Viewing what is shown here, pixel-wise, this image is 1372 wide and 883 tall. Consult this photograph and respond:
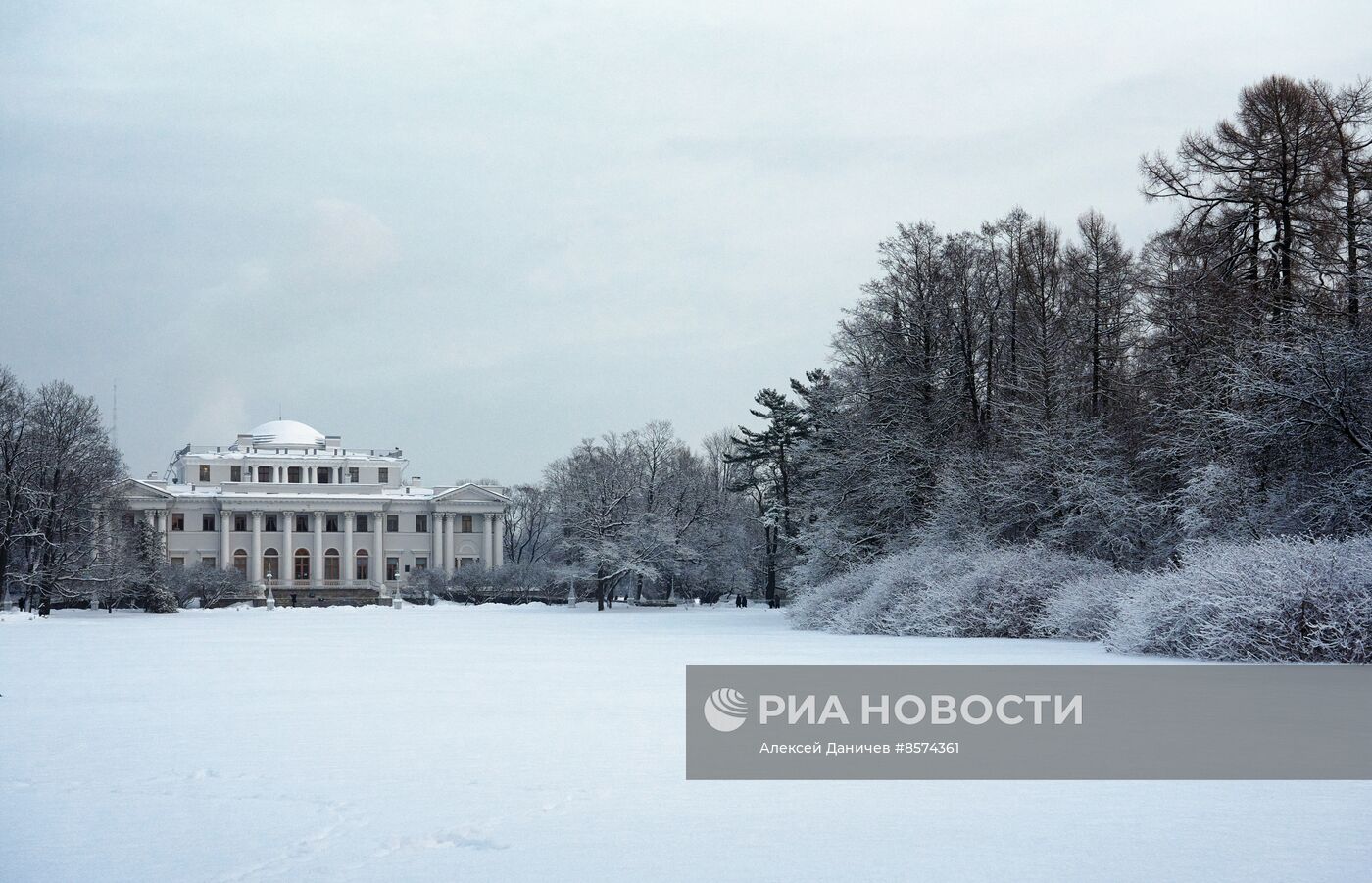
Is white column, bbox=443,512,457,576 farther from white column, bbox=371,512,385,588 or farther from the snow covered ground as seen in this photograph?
the snow covered ground

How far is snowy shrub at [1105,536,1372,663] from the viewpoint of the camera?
52.6ft

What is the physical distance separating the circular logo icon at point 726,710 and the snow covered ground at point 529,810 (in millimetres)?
433

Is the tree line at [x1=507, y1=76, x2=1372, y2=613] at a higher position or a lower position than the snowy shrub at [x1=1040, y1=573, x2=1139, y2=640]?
higher

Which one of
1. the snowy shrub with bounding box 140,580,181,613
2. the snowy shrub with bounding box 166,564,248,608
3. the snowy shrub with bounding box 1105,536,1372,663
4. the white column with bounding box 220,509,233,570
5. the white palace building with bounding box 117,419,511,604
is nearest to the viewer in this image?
the snowy shrub with bounding box 1105,536,1372,663

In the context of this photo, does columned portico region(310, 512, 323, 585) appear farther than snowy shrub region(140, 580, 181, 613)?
Yes

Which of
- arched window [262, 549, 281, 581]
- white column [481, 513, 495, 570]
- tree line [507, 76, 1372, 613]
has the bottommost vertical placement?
arched window [262, 549, 281, 581]

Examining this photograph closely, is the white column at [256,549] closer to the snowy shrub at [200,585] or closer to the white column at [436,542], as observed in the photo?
the white column at [436,542]

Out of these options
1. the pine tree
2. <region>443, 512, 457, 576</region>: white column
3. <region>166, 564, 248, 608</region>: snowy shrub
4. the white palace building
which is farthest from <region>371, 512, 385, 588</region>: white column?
the pine tree

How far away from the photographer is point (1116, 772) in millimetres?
7910

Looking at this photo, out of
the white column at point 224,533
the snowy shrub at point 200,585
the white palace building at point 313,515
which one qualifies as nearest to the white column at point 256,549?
the white palace building at point 313,515

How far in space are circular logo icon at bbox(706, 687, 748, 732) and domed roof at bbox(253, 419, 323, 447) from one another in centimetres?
10243

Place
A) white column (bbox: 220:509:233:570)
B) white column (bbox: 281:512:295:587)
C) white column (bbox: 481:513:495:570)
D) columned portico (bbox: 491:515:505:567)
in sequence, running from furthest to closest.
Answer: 1. columned portico (bbox: 491:515:505:567)
2. white column (bbox: 481:513:495:570)
3. white column (bbox: 281:512:295:587)
4. white column (bbox: 220:509:233:570)

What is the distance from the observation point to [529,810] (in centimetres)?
688

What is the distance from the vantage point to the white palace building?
103375mm
